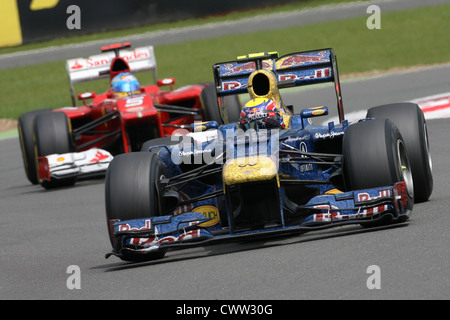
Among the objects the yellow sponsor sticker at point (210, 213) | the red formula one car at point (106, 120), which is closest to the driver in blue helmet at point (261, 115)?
the yellow sponsor sticker at point (210, 213)

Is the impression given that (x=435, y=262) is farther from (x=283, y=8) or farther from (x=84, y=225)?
(x=283, y=8)

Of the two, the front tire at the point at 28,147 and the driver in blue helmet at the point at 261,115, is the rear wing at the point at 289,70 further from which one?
the front tire at the point at 28,147

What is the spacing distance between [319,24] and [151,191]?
75.6 ft

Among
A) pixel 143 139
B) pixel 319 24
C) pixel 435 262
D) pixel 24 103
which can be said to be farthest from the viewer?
pixel 319 24

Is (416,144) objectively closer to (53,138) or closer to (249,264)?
(249,264)

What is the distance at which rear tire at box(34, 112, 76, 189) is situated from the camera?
14.4 m

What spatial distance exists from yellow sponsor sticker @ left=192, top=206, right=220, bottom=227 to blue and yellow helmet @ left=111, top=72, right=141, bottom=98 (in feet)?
25.1

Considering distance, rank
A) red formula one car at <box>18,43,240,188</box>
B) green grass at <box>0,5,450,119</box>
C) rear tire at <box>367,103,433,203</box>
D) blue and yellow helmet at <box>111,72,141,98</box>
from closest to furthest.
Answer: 1. rear tire at <box>367,103,433,203</box>
2. red formula one car at <box>18,43,240,188</box>
3. blue and yellow helmet at <box>111,72,141,98</box>
4. green grass at <box>0,5,450,119</box>

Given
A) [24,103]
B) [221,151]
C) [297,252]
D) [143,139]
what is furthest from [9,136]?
[297,252]

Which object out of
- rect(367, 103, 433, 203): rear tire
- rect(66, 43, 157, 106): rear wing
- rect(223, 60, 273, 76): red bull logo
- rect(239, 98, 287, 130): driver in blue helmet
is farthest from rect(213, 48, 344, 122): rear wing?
rect(66, 43, 157, 106): rear wing

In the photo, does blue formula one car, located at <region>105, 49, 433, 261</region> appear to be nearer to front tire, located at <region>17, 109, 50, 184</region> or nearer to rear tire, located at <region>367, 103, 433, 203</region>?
rear tire, located at <region>367, 103, 433, 203</region>

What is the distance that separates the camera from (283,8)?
31797 millimetres

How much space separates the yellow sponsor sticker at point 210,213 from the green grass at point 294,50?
16.8 m

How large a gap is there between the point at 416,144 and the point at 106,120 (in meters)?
7.19
